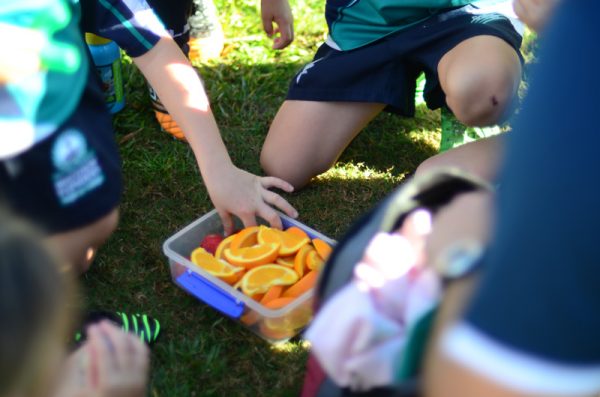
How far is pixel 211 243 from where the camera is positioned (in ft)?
5.08

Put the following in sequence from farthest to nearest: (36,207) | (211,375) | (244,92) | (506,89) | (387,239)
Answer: (244,92)
(506,89)
(211,375)
(36,207)
(387,239)

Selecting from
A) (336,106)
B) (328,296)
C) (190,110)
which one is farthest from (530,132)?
(336,106)

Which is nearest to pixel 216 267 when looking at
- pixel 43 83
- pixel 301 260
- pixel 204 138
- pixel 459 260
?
pixel 301 260

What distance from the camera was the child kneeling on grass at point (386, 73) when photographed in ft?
5.40

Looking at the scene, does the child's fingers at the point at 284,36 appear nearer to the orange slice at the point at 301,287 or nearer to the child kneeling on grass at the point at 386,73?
the child kneeling on grass at the point at 386,73

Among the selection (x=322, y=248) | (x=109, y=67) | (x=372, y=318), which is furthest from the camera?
(x=109, y=67)

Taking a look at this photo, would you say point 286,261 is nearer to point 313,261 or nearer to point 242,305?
point 313,261

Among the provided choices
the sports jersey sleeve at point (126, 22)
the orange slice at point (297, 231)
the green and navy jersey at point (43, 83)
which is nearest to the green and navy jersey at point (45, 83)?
the green and navy jersey at point (43, 83)

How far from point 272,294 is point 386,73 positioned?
694mm

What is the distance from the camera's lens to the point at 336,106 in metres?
1.88

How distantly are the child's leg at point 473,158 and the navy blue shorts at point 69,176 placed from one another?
2.46 ft

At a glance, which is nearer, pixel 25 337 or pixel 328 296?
pixel 25 337

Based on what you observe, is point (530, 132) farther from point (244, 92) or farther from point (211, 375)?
point (244, 92)

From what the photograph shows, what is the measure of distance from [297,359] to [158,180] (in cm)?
68
